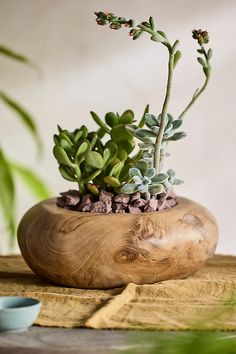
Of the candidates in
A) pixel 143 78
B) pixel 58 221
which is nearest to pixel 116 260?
pixel 58 221

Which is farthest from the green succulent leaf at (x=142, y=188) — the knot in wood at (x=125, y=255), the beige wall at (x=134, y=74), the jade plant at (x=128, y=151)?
the beige wall at (x=134, y=74)

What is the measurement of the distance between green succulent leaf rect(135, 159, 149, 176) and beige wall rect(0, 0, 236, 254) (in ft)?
3.36

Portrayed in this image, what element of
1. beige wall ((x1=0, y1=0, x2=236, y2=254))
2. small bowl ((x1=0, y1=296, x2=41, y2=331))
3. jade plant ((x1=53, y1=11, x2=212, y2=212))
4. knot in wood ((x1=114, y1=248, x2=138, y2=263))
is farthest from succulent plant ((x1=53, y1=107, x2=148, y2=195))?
beige wall ((x1=0, y1=0, x2=236, y2=254))

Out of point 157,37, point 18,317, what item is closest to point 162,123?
point 157,37

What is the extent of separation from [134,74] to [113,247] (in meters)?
1.15

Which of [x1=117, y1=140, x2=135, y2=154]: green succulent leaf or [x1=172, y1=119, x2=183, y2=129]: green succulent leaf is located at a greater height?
[x1=172, y1=119, x2=183, y2=129]: green succulent leaf

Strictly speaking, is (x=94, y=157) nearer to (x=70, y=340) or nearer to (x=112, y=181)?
(x=112, y=181)

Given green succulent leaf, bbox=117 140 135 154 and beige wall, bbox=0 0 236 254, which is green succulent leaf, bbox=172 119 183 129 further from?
beige wall, bbox=0 0 236 254

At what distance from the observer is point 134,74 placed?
7.44ft

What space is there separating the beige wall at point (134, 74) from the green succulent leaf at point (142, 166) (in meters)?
1.03

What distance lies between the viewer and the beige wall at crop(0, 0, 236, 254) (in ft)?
7.32

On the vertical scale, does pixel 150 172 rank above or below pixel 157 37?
below

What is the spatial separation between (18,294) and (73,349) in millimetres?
289

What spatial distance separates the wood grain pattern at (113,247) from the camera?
1.19 m
